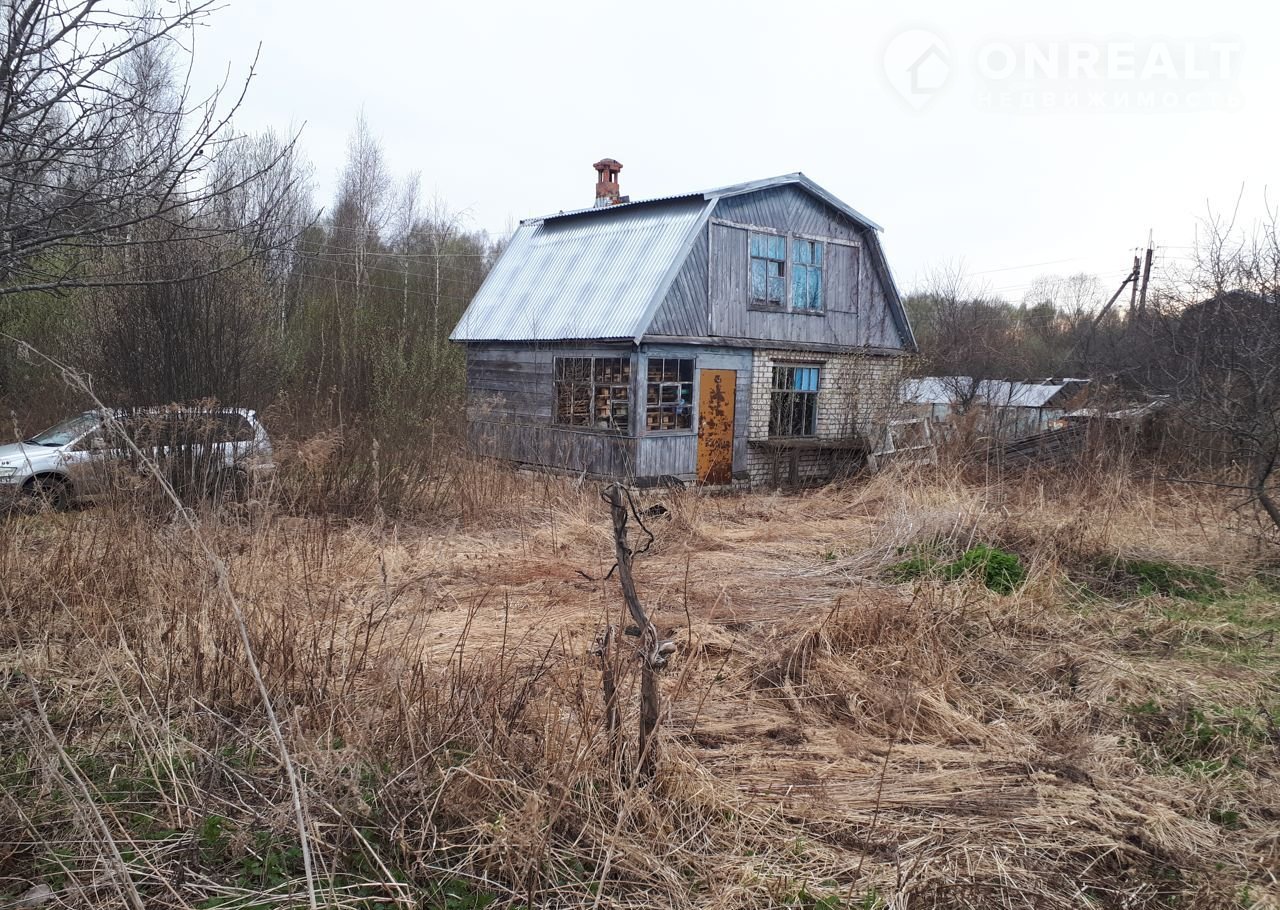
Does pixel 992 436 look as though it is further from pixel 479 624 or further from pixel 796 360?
pixel 479 624

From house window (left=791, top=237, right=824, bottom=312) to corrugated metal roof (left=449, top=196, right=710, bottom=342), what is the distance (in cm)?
273

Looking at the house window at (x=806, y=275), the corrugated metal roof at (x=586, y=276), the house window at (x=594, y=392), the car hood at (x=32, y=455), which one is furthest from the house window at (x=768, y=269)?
the car hood at (x=32, y=455)

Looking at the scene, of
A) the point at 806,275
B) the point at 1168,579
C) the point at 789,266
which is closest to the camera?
the point at 1168,579

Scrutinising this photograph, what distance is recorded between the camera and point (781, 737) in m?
4.01

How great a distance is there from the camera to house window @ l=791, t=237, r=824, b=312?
15.8m

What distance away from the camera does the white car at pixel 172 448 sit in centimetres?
636

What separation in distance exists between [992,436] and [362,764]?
37.6 feet

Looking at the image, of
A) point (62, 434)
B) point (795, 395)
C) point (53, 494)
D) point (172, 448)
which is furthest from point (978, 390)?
point (53, 494)

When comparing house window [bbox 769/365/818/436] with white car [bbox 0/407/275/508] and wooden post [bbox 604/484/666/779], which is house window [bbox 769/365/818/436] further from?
wooden post [bbox 604/484/666/779]

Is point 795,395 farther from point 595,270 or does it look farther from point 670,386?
point 595,270

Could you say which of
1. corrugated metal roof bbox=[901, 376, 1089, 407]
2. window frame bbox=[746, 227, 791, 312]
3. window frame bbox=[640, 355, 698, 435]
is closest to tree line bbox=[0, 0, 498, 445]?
window frame bbox=[640, 355, 698, 435]

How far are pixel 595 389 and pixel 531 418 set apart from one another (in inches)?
70.5

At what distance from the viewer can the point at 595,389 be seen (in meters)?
14.1

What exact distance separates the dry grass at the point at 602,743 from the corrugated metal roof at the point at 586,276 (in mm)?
7853
